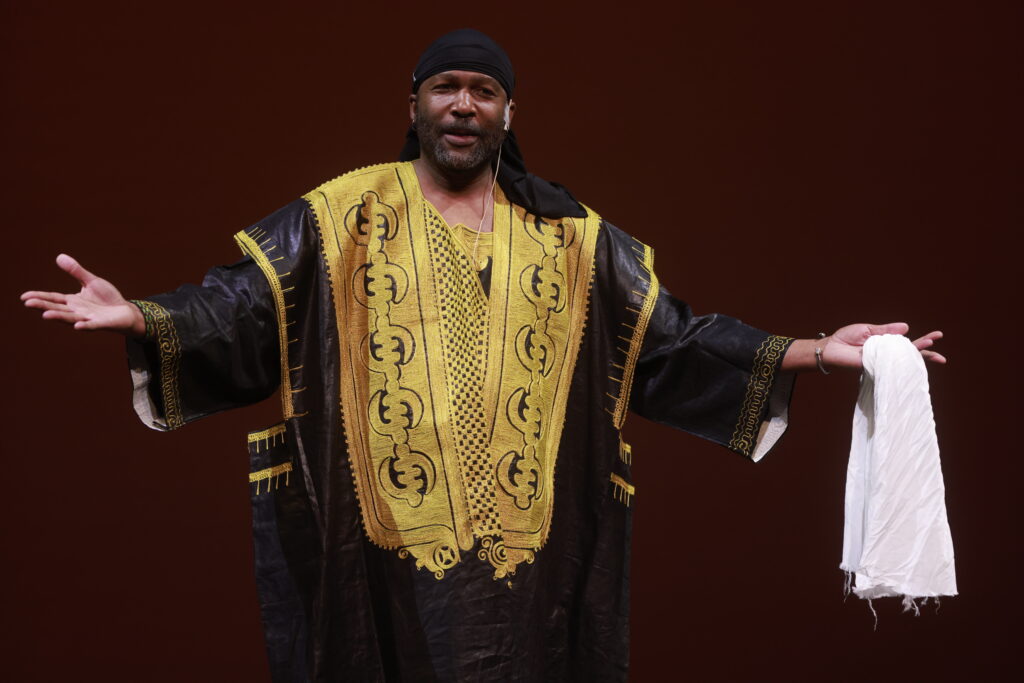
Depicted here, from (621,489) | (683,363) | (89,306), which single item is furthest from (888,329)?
(89,306)

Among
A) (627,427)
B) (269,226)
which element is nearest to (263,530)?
(269,226)

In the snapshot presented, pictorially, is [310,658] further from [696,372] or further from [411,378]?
[696,372]

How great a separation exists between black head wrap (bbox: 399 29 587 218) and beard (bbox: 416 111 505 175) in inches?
3.6

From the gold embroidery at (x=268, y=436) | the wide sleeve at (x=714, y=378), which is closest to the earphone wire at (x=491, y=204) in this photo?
the wide sleeve at (x=714, y=378)

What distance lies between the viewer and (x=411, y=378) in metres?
2.44

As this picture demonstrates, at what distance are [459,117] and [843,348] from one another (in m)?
0.86

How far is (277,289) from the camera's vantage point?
239 centimetres

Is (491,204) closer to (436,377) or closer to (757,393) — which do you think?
(436,377)

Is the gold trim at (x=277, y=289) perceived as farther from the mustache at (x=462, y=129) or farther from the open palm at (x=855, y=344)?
the open palm at (x=855, y=344)

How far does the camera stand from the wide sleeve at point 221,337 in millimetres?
2240

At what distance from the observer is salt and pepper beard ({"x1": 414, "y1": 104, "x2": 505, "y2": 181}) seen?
8.15 ft

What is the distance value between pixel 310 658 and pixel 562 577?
54 centimetres

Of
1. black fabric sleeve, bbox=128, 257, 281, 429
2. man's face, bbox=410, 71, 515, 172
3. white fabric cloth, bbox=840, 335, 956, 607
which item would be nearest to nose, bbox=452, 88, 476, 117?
man's face, bbox=410, 71, 515, 172

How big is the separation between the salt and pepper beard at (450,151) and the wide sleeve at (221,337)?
0.90 feet
